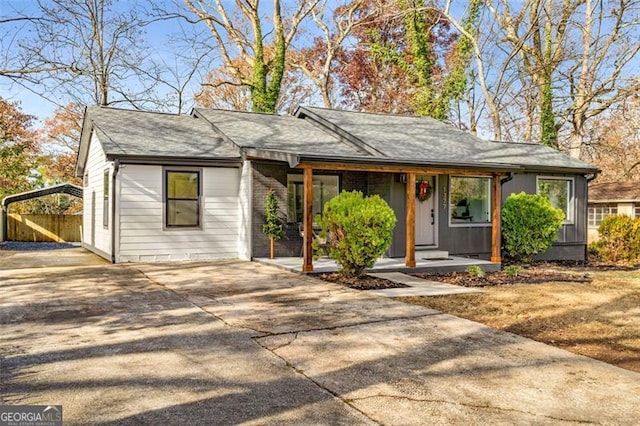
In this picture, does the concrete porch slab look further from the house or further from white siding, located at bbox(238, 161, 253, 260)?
white siding, located at bbox(238, 161, 253, 260)

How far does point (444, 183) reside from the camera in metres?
12.6

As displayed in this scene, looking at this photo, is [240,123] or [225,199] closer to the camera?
[225,199]

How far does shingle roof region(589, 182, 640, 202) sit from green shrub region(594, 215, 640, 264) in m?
5.67

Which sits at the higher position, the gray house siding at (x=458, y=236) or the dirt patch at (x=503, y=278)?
the gray house siding at (x=458, y=236)

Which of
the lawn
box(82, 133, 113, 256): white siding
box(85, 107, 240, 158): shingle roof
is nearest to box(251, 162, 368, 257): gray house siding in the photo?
box(85, 107, 240, 158): shingle roof

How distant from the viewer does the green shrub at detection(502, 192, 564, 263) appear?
12.1 meters

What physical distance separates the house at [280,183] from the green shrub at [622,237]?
920mm

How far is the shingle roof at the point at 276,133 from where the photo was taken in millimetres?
12344

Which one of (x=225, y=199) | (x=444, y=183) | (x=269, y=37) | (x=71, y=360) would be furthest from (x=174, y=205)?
(x=269, y=37)

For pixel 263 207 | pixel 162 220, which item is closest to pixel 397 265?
pixel 263 207

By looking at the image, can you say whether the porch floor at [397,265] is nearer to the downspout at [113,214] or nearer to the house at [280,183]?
the house at [280,183]

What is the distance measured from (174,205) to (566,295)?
854cm

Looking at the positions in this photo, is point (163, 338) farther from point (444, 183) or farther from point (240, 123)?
point (240, 123)

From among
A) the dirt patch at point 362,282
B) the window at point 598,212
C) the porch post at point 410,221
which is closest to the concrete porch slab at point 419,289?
the dirt patch at point 362,282
